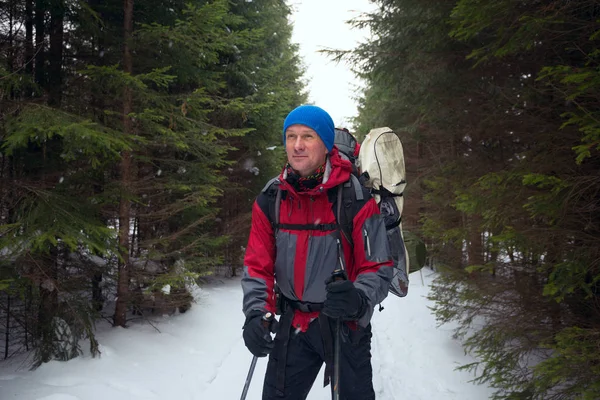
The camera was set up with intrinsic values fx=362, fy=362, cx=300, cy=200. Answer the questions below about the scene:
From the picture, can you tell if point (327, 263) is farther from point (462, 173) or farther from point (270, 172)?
point (270, 172)

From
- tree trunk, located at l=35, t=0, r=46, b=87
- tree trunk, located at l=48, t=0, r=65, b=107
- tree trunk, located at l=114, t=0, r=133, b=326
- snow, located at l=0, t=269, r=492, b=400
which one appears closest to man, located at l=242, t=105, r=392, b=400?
snow, located at l=0, t=269, r=492, b=400

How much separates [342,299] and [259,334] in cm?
59

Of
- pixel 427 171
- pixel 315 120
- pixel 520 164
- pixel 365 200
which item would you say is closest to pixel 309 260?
pixel 365 200

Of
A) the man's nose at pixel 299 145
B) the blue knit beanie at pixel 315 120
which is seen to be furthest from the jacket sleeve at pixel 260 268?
the blue knit beanie at pixel 315 120

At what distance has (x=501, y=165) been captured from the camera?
18.5 feet

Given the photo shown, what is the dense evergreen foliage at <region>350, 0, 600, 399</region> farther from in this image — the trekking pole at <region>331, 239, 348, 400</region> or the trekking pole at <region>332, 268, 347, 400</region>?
the trekking pole at <region>332, 268, 347, 400</region>

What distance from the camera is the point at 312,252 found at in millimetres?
2467

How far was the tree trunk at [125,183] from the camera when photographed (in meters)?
5.98

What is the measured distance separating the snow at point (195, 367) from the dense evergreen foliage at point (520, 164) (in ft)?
2.79

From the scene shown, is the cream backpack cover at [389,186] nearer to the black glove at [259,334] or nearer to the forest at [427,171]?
the black glove at [259,334]

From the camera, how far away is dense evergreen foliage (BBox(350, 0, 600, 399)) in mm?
3344

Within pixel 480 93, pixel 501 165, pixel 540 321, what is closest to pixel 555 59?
pixel 480 93

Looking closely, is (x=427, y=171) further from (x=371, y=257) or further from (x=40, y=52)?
(x=40, y=52)

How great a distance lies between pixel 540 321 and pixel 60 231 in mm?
6020
